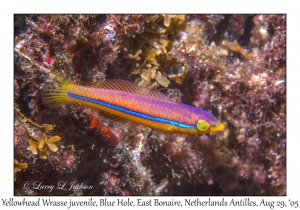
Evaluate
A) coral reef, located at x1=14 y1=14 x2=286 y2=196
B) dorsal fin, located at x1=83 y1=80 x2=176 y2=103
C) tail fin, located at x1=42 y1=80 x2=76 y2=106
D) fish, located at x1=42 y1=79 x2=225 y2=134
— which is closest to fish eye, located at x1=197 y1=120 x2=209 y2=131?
fish, located at x1=42 y1=79 x2=225 y2=134

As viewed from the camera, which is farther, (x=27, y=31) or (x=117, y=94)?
(x=27, y=31)

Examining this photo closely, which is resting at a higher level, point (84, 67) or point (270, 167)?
point (84, 67)

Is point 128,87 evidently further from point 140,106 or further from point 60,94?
point 60,94

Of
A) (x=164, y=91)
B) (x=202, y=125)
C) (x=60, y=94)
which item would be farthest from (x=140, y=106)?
(x=164, y=91)

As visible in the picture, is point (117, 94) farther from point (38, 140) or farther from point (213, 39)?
point (213, 39)

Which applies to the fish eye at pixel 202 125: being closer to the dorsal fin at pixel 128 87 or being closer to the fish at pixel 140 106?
the fish at pixel 140 106

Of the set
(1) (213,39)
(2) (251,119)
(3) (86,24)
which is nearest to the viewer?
(3) (86,24)

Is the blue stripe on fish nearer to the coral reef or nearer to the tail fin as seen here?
the tail fin

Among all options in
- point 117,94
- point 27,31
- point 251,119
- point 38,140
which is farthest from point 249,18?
point 38,140
